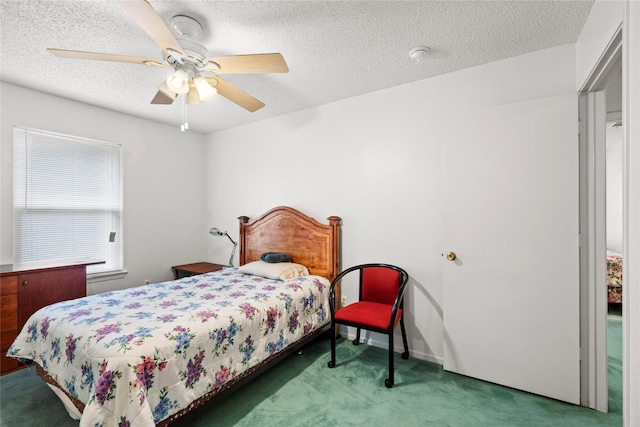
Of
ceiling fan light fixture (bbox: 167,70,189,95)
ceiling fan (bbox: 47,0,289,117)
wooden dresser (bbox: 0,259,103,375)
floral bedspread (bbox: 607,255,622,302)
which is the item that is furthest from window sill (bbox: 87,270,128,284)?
floral bedspread (bbox: 607,255,622,302)

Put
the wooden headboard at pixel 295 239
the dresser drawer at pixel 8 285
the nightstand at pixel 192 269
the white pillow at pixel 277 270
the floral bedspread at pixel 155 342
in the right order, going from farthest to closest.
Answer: the nightstand at pixel 192 269 → the wooden headboard at pixel 295 239 → the white pillow at pixel 277 270 → the dresser drawer at pixel 8 285 → the floral bedspread at pixel 155 342

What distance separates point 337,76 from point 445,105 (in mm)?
970

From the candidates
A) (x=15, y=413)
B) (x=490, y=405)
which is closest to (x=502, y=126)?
(x=490, y=405)

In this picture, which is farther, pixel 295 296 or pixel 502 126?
pixel 295 296

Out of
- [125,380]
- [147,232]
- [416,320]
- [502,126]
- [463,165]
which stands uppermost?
[502,126]

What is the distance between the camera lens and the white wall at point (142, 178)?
2674 mm

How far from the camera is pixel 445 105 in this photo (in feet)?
8.41

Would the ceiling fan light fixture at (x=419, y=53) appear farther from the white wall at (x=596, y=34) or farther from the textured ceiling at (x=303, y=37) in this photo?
the white wall at (x=596, y=34)

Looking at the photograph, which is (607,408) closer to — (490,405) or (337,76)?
(490,405)

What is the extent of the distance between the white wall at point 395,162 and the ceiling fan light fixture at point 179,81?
64.6 inches

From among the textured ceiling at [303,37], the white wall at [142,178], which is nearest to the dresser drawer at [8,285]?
the white wall at [142,178]

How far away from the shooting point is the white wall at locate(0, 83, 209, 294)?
2.67m

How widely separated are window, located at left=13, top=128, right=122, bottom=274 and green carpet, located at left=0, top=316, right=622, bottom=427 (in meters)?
1.19

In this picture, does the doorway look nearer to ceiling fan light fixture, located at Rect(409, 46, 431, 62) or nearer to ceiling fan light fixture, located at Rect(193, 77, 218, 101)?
ceiling fan light fixture, located at Rect(409, 46, 431, 62)
